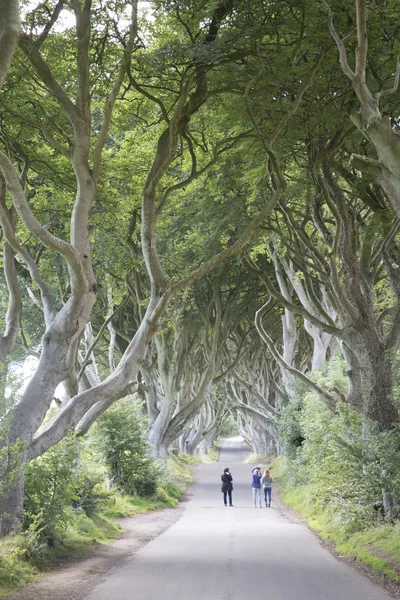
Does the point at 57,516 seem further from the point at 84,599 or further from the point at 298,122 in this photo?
the point at 298,122

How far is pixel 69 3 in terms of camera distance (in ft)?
36.8

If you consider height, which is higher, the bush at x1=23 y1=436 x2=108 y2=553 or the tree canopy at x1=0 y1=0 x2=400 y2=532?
the tree canopy at x1=0 y1=0 x2=400 y2=532

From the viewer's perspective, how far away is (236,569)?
10.8 meters

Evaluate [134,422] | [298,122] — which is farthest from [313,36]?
[134,422]

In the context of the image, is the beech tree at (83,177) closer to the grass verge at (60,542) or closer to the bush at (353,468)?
the grass verge at (60,542)

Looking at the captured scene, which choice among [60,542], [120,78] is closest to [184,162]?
[120,78]

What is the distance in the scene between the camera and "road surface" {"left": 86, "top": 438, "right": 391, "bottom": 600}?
8789 mm

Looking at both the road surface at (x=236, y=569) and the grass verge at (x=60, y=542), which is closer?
the road surface at (x=236, y=569)

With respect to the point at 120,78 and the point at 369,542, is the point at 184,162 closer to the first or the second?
the point at 120,78

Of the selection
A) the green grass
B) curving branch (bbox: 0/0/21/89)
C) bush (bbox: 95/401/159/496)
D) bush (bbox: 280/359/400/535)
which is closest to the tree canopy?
curving branch (bbox: 0/0/21/89)

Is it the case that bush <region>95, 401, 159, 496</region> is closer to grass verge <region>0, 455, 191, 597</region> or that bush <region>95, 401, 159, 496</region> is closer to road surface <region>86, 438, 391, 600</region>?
grass verge <region>0, 455, 191, 597</region>

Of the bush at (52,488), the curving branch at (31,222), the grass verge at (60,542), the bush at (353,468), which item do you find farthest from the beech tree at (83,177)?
the bush at (353,468)

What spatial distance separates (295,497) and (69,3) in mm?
18416

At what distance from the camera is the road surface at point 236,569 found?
28.8 ft
